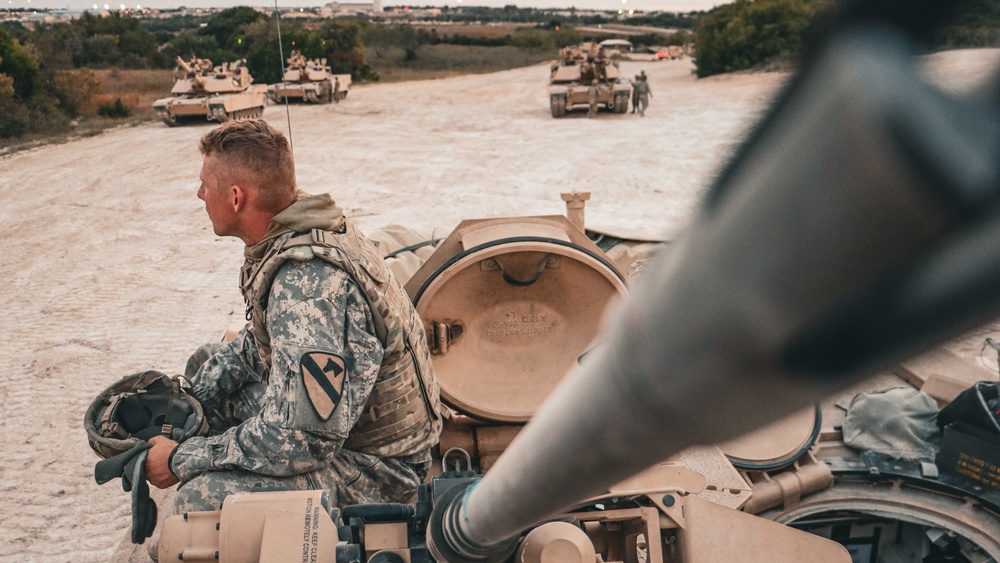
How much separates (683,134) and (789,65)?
47.1 ft

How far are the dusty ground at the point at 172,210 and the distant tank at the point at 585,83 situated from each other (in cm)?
41

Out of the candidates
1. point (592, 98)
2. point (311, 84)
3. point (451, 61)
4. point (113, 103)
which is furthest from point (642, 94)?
point (451, 61)

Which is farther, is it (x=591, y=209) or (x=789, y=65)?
(x=591, y=209)

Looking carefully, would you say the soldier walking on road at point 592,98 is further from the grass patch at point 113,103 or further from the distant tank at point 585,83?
the grass patch at point 113,103

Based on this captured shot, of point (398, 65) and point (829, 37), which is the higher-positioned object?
point (829, 37)

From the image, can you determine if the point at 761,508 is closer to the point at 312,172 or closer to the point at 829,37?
the point at 829,37

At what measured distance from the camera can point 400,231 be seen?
5820mm

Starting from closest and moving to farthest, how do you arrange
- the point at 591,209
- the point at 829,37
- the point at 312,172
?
the point at 829,37
the point at 591,209
the point at 312,172

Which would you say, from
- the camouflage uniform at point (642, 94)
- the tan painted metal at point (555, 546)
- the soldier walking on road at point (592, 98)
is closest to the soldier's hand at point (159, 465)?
the tan painted metal at point (555, 546)

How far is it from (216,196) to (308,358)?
676mm

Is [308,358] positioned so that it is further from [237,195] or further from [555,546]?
[555,546]

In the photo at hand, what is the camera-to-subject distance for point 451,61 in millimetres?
38781

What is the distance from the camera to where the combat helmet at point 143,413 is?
2844 millimetres

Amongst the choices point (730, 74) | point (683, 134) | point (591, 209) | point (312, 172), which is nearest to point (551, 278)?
point (591, 209)
